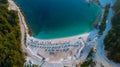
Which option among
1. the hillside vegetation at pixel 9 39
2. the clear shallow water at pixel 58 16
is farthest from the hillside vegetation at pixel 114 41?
the hillside vegetation at pixel 9 39

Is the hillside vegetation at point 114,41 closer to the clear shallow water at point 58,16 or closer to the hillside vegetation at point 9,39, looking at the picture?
the clear shallow water at point 58,16

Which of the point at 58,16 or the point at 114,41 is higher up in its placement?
the point at 58,16

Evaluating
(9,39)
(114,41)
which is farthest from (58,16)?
(114,41)

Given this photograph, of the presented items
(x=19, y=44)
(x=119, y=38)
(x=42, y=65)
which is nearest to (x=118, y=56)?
(x=119, y=38)

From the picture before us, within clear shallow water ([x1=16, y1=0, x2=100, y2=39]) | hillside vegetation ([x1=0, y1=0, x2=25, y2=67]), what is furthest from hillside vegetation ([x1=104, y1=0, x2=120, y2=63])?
hillside vegetation ([x1=0, y1=0, x2=25, y2=67])

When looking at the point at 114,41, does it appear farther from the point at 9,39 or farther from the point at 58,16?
the point at 9,39
